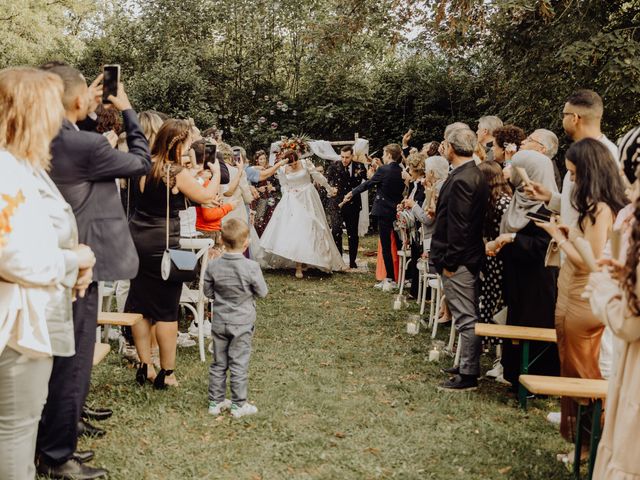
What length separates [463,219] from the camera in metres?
5.54

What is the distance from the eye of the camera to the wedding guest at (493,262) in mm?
5734

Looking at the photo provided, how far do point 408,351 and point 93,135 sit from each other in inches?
164

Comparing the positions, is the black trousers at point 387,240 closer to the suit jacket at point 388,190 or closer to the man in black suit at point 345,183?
the suit jacket at point 388,190

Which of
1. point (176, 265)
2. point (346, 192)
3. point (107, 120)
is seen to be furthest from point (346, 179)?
point (176, 265)

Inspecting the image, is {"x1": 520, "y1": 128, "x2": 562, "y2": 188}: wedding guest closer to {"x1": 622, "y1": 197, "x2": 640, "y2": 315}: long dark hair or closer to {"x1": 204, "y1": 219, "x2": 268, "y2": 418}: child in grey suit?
{"x1": 204, "y1": 219, "x2": 268, "y2": 418}: child in grey suit

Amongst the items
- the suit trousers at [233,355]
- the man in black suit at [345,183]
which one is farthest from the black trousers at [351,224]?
the suit trousers at [233,355]

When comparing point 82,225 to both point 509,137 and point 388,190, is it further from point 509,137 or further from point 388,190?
point 388,190

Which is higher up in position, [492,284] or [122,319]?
[492,284]

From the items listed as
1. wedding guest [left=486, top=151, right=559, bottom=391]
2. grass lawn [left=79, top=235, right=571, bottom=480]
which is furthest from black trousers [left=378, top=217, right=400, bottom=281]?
wedding guest [left=486, top=151, right=559, bottom=391]

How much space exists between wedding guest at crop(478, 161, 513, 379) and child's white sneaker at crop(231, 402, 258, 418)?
7.20ft

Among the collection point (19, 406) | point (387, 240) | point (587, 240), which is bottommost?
point (387, 240)

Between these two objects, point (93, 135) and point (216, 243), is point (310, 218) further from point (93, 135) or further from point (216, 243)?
point (93, 135)

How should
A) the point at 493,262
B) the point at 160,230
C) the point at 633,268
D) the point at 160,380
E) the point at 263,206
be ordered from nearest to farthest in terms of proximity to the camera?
the point at 633,268
the point at 160,230
the point at 160,380
the point at 493,262
the point at 263,206

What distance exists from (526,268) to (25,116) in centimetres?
390
